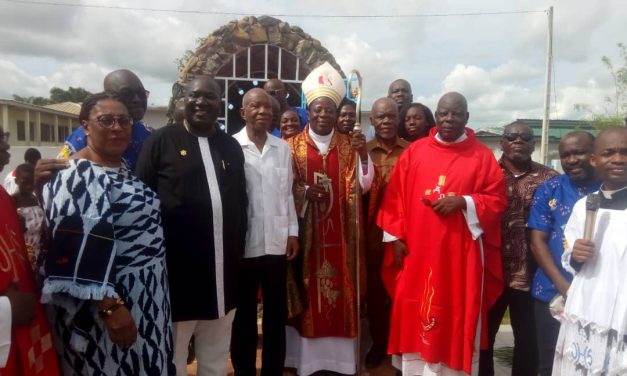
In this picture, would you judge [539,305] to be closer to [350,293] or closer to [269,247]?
[350,293]

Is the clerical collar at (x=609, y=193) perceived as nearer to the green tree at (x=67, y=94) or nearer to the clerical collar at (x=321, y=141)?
the clerical collar at (x=321, y=141)

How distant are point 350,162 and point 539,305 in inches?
64.7

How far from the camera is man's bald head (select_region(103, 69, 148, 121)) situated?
10.4 feet

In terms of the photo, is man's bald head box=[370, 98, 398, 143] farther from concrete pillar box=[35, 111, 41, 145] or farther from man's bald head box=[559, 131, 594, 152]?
concrete pillar box=[35, 111, 41, 145]

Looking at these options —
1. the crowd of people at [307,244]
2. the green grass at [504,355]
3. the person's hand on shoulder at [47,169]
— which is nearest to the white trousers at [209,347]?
the crowd of people at [307,244]

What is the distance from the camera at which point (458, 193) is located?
3.58 m

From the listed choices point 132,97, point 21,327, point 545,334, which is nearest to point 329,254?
point 545,334

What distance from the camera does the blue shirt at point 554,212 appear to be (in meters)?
3.22

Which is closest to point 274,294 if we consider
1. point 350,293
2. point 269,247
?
point 269,247

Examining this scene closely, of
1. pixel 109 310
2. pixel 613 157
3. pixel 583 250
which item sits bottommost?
pixel 109 310

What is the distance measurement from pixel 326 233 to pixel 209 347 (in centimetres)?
128

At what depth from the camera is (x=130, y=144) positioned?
3107 millimetres

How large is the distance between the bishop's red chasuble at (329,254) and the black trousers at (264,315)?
39 cm

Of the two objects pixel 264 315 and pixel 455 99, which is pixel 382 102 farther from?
pixel 264 315
